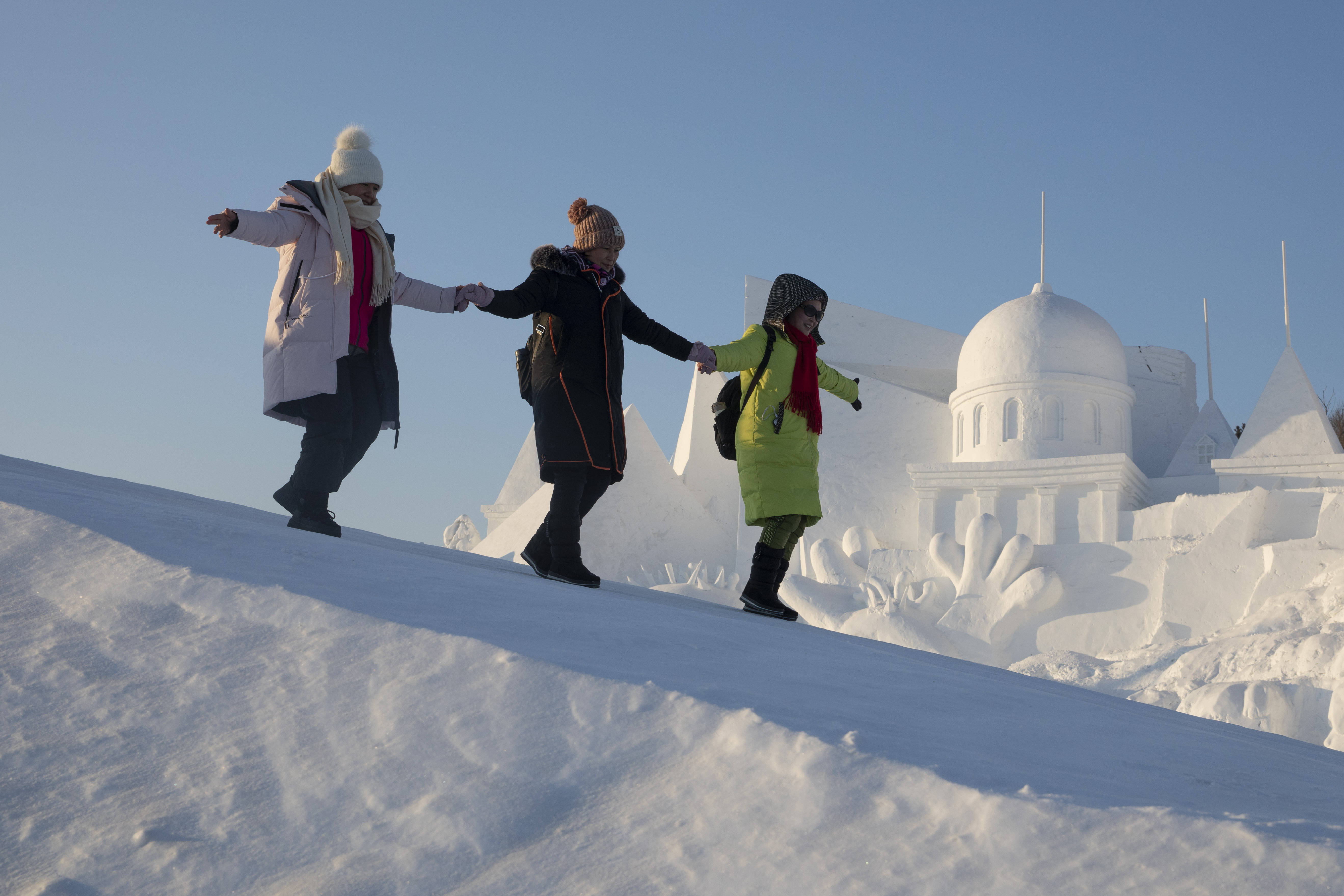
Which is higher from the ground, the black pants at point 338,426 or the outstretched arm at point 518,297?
the outstretched arm at point 518,297

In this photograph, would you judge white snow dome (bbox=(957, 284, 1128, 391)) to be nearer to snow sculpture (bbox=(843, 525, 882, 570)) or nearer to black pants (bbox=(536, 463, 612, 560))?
snow sculpture (bbox=(843, 525, 882, 570))

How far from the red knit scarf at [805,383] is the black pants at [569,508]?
878 mm

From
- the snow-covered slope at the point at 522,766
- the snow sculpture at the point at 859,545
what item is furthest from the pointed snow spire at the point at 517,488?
the snow-covered slope at the point at 522,766

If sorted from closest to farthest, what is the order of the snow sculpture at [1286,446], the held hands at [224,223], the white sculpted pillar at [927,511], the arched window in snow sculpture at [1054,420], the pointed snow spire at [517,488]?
the held hands at [224,223] < the snow sculpture at [1286,446] < the white sculpted pillar at [927,511] < the arched window in snow sculpture at [1054,420] < the pointed snow spire at [517,488]

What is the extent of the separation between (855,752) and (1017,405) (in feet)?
46.5

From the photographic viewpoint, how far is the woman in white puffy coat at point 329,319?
386cm

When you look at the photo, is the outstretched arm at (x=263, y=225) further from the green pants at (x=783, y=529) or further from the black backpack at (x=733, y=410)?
the green pants at (x=783, y=529)

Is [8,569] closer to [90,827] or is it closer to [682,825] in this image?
[90,827]

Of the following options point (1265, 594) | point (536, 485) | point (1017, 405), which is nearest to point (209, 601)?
point (1265, 594)

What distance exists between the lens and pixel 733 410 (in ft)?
15.1

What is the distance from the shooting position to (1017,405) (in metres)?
15.0

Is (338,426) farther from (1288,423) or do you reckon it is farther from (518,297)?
(1288,423)

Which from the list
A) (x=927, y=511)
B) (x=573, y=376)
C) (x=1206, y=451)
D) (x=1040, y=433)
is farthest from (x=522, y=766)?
(x=1206, y=451)

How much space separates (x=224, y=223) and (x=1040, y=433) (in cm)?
1276
